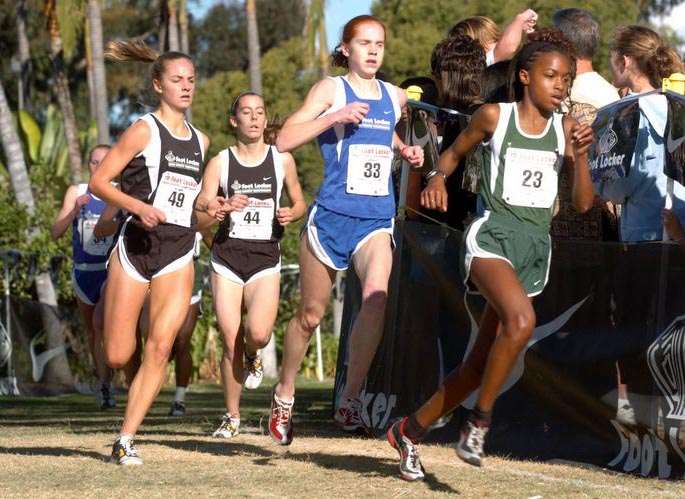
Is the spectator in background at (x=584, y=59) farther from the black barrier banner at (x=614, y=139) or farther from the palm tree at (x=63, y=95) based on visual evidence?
the palm tree at (x=63, y=95)

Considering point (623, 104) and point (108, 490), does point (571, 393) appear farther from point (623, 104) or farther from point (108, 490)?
point (108, 490)

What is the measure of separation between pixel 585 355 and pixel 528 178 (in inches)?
54.1

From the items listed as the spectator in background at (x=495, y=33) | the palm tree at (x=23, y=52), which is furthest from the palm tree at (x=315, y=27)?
the spectator in background at (x=495, y=33)

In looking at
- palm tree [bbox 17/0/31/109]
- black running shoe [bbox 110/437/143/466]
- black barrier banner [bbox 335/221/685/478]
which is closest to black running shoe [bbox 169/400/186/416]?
black barrier banner [bbox 335/221/685/478]

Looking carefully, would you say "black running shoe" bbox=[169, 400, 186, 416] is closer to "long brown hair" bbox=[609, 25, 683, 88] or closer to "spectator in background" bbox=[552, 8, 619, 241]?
"spectator in background" bbox=[552, 8, 619, 241]

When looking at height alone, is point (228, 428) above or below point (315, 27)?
below

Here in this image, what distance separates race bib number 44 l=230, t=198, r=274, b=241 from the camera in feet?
29.1

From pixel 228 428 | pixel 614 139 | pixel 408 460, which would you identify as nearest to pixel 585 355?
pixel 614 139

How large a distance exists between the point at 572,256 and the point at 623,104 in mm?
866

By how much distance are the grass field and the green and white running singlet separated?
0.98 metres

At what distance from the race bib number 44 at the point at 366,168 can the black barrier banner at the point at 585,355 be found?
2.92ft

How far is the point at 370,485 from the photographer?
6289 millimetres

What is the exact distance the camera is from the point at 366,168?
7.48m

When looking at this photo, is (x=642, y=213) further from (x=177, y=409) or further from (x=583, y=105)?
(x=177, y=409)
